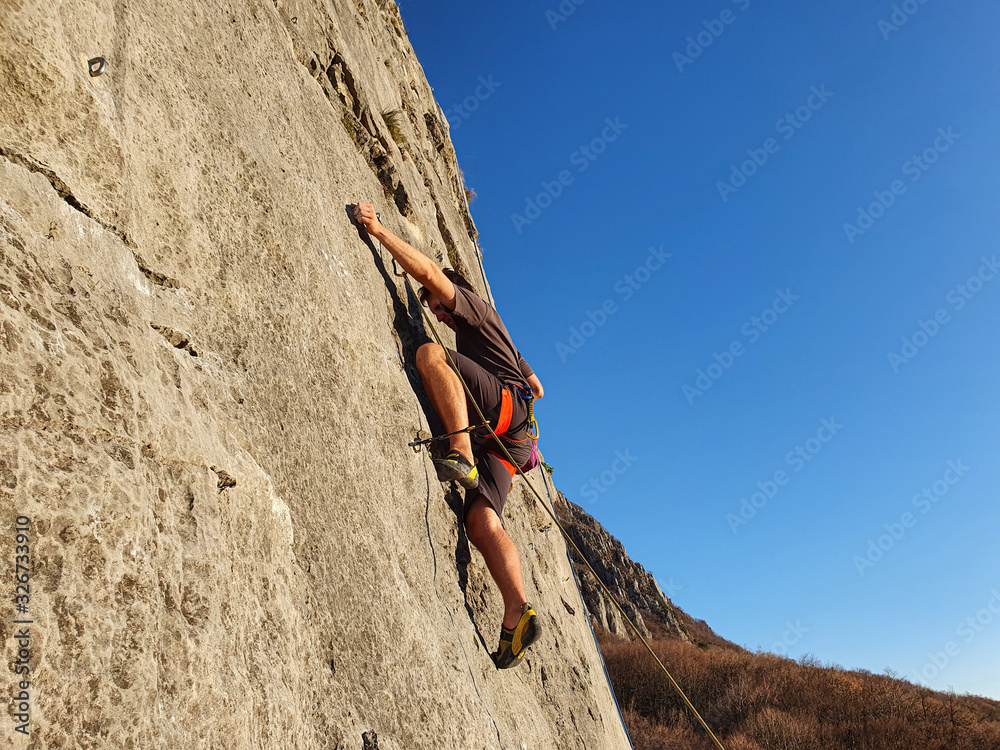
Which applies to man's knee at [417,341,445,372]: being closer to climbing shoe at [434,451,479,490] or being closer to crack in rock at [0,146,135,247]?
climbing shoe at [434,451,479,490]

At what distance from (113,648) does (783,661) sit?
1954 centimetres

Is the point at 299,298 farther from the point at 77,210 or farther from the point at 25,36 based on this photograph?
the point at 25,36

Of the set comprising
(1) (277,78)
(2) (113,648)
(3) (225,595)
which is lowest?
(2) (113,648)

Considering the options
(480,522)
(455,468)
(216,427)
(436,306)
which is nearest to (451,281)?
(436,306)

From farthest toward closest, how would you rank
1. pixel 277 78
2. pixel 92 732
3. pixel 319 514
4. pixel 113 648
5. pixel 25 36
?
pixel 277 78, pixel 319 514, pixel 25 36, pixel 113 648, pixel 92 732

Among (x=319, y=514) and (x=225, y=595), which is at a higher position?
(x=319, y=514)

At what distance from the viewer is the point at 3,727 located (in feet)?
4.31

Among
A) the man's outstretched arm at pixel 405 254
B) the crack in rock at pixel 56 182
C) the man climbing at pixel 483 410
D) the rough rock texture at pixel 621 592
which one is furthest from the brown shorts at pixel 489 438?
the rough rock texture at pixel 621 592

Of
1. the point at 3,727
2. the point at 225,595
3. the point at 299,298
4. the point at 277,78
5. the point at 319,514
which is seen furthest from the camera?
the point at 277,78

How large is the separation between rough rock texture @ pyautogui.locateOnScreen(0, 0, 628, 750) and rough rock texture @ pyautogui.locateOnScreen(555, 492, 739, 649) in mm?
17835

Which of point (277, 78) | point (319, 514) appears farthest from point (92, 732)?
point (277, 78)

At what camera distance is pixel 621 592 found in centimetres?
2717

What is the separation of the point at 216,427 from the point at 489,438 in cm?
232

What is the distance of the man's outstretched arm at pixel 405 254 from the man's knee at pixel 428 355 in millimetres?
672
